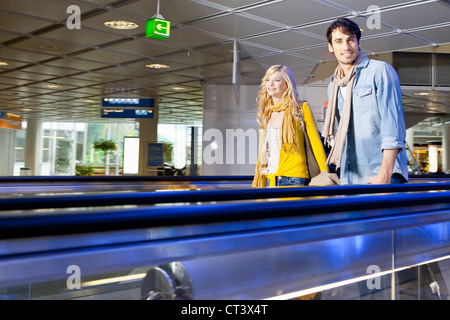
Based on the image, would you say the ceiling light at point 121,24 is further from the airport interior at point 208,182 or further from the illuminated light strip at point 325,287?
the illuminated light strip at point 325,287

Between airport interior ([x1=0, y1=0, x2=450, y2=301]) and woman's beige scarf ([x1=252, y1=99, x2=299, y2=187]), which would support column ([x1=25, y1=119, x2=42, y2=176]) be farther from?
woman's beige scarf ([x1=252, y1=99, x2=299, y2=187])

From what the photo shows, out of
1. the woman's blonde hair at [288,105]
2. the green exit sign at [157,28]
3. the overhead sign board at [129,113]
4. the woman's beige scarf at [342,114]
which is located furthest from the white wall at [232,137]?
the woman's beige scarf at [342,114]

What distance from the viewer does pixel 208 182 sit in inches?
245

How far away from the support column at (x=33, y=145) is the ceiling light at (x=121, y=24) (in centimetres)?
2348

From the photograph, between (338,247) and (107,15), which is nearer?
(338,247)

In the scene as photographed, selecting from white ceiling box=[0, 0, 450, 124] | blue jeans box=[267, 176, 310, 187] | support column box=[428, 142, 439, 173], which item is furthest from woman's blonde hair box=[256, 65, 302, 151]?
support column box=[428, 142, 439, 173]

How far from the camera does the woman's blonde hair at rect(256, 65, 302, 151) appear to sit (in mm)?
3396

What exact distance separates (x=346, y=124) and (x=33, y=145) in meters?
32.3

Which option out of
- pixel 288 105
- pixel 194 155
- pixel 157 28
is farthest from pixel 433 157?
pixel 288 105

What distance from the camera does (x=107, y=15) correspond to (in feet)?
29.1

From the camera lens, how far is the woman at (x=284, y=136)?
342 centimetres
